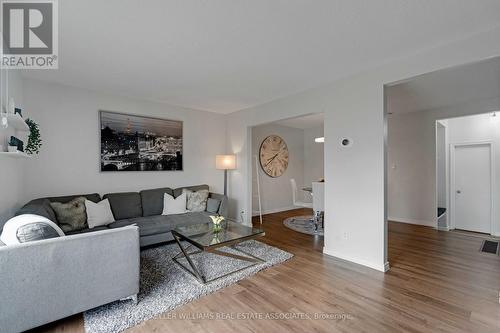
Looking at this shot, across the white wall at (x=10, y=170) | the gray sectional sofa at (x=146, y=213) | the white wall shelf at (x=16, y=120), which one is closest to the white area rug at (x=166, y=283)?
the gray sectional sofa at (x=146, y=213)

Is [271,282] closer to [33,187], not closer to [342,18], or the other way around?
[342,18]

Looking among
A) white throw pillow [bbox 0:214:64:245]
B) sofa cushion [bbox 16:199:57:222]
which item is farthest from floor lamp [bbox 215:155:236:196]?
white throw pillow [bbox 0:214:64:245]

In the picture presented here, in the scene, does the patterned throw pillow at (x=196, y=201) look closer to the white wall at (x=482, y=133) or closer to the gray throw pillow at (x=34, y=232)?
the gray throw pillow at (x=34, y=232)

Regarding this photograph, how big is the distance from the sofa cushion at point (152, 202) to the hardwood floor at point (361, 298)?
2103 mm

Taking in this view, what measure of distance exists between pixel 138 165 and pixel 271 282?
3.10 m

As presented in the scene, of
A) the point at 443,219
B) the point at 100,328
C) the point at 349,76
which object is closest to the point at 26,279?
the point at 100,328

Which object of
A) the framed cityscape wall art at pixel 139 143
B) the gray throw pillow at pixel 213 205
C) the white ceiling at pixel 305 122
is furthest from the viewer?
the white ceiling at pixel 305 122

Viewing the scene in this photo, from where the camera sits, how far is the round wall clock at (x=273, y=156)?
6195 millimetres

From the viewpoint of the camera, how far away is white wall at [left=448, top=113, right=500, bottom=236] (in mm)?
4402

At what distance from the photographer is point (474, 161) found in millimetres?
4723

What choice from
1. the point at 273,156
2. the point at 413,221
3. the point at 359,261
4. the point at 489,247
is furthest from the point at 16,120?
the point at 413,221

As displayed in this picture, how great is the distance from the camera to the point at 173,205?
405cm

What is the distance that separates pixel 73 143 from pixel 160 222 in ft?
6.13

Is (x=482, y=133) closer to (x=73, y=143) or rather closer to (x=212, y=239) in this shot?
(x=212, y=239)
